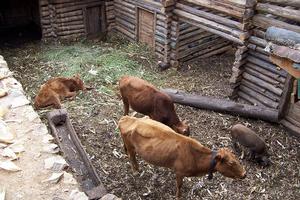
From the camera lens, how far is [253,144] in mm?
8156

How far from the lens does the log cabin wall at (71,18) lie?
15266 millimetres

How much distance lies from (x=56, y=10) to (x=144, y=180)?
10.3 metres

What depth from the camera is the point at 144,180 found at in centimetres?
768

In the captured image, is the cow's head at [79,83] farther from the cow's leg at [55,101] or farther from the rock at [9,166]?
the rock at [9,166]

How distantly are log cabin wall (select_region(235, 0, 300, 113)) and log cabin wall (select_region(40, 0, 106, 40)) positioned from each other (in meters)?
8.34

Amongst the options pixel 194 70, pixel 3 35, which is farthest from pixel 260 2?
pixel 3 35

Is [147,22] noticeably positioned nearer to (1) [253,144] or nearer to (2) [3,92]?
(1) [253,144]

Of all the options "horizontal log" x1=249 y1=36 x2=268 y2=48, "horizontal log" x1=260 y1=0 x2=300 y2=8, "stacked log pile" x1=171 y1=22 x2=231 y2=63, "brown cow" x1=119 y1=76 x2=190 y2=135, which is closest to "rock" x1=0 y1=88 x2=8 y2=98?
"brown cow" x1=119 y1=76 x2=190 y2=135

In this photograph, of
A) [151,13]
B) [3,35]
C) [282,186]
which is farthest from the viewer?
[3,35]

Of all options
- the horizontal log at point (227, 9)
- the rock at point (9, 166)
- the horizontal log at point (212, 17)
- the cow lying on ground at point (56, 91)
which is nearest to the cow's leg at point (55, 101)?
the cow lying on ground at point (56, 91)

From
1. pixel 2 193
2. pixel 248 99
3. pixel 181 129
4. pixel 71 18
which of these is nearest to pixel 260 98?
pixel 248 99

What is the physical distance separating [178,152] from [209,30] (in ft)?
18.3

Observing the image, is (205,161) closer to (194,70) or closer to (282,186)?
(282,186)

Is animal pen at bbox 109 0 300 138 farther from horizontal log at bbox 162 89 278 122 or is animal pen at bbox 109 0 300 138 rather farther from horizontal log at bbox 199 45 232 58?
horizontal log at bbox 199 45 232 58
